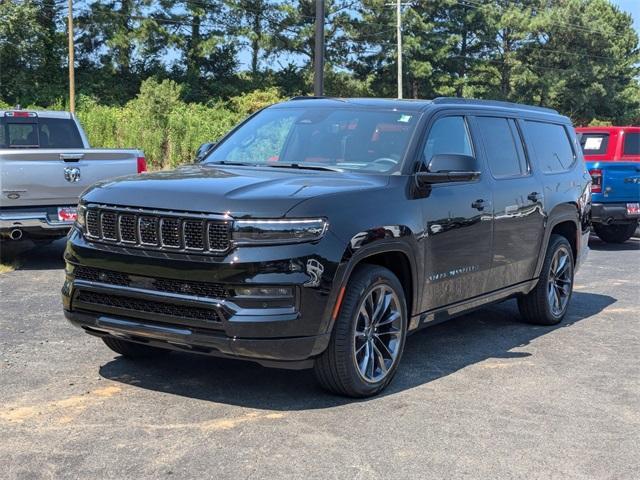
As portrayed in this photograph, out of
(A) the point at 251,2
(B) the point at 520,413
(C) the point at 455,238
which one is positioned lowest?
(B) the point at 520,413

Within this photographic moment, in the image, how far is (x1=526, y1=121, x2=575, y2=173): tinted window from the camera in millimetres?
7258

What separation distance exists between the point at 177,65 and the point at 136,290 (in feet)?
155

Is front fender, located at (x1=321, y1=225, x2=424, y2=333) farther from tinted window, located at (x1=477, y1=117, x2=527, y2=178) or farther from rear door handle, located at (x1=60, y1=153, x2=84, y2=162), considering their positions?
rear door handle, located at (x1=60, y1=153, x2=84, y2=162)

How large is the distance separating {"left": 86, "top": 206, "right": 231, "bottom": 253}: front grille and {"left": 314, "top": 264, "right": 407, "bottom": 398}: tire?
0.86 metres

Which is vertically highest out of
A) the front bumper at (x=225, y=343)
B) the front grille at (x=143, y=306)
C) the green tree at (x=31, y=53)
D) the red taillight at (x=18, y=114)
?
the green tree at (x=31, y=53)

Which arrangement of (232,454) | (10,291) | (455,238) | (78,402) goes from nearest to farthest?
(232,454), (78,402), (455,238), (10,291)

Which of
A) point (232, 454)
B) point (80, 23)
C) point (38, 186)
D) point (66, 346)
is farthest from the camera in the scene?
point (80, 23)

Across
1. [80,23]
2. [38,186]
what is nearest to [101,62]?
[80,23]

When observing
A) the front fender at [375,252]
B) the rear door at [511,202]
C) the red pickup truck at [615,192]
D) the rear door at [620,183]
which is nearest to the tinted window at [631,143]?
the red pickup truck at [615,192]

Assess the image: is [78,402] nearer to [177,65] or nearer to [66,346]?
[66,346]

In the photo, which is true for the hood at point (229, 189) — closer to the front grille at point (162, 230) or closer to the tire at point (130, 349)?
the front grille at point (162, 230)

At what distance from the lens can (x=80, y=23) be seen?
47688mm

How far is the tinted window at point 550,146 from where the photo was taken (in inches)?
286

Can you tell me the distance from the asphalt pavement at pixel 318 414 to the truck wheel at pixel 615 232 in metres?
7.72
